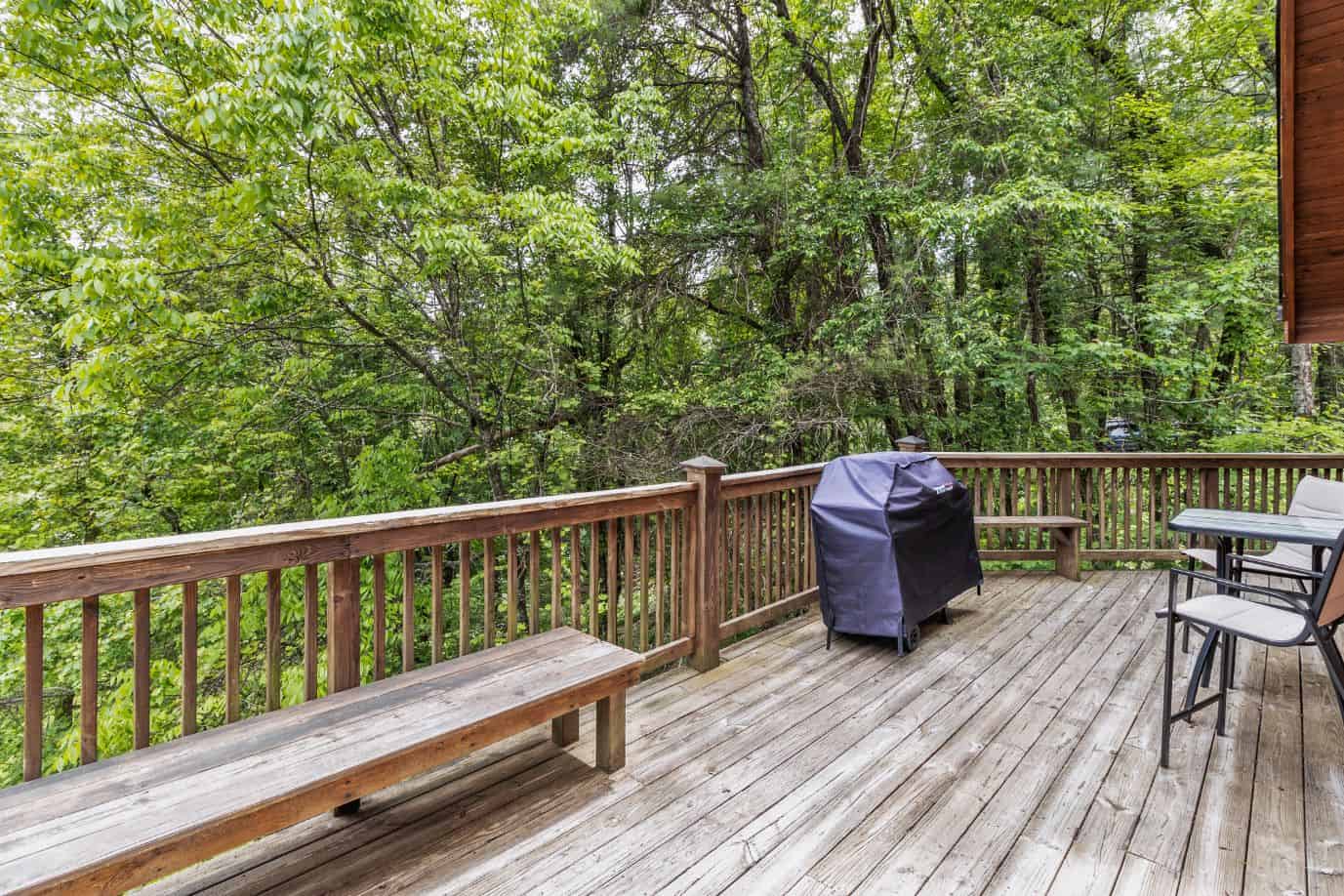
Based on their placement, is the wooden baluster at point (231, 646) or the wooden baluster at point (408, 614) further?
the wooden baluster at point (408, 614)

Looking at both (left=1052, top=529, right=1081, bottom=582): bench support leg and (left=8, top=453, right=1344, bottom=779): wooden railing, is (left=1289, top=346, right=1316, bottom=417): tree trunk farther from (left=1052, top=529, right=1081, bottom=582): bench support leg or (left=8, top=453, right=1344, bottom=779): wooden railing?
(left=1052, top=529, right=1081, bottom=582): bench support leg

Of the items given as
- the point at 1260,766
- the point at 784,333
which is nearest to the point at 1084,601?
the point at 1260,766

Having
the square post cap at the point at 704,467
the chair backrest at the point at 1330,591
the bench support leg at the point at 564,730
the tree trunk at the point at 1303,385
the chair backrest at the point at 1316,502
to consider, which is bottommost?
the bench support leg at the point at 564,730

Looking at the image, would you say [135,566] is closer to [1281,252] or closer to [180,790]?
[180,790]

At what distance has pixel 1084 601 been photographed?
4.17 metres

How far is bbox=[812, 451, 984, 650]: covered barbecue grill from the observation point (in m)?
3.14

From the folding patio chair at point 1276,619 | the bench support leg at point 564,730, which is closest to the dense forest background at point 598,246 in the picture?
the bench support leg at point 564,730

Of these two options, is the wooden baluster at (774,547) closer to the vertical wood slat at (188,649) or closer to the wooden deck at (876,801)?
the wooden deck at (876,801)

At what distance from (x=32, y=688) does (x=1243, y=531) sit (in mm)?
4284

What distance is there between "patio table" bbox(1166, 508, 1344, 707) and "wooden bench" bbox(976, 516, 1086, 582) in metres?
1.27

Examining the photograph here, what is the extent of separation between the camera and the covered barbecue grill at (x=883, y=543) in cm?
314

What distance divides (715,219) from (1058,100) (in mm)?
3701

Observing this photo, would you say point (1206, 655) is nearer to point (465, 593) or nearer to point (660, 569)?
point (660, 569)

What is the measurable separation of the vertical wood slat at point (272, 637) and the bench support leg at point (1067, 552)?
16.7ft
